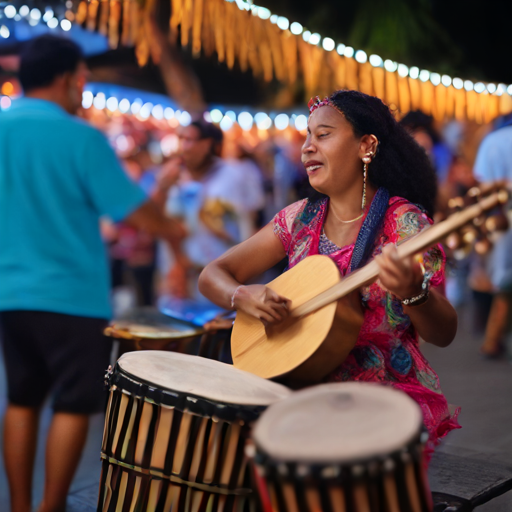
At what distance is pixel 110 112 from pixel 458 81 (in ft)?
19.3

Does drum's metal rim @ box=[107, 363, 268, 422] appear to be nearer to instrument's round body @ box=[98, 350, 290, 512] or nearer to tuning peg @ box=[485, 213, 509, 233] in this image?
instrument's round body @ box=[98, 350, 290, 512]

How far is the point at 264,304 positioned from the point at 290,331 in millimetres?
115

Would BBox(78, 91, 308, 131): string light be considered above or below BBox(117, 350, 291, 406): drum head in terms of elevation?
above

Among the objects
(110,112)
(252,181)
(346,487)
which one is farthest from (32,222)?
(110,112)

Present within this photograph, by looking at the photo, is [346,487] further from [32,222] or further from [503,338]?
[503,338]

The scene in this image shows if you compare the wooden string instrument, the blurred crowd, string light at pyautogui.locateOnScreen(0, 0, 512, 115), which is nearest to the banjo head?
the wooden string instrument

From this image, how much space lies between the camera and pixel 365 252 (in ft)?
7.04

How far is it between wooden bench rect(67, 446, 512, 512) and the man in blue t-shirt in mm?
334

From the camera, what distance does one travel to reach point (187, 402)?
182cm

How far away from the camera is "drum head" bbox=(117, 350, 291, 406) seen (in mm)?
1800

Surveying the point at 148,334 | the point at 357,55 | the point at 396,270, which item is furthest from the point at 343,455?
the point at 357,55

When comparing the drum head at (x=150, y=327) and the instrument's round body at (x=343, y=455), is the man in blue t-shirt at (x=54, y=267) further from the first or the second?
the instrument's round body at (x=343, y=455)

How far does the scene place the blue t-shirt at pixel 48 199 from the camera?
2785mm

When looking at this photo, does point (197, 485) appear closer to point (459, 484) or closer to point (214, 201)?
point (459, 484)
